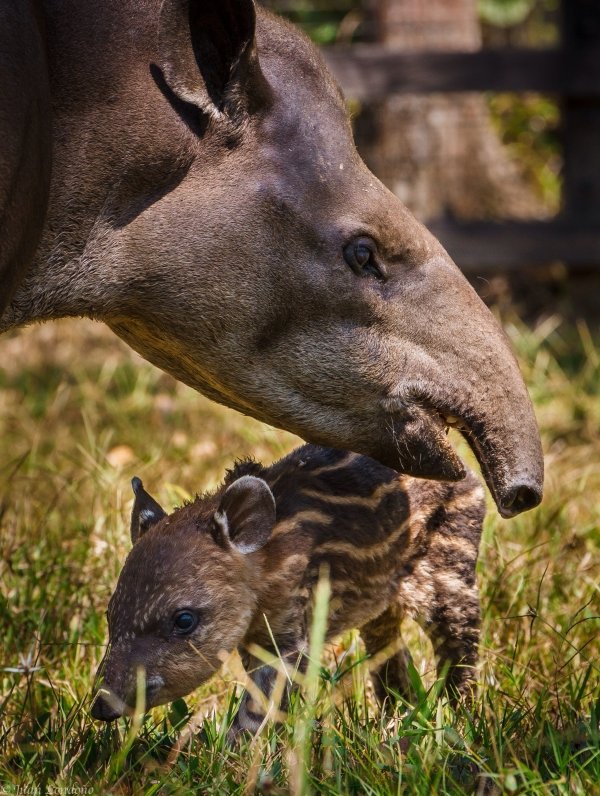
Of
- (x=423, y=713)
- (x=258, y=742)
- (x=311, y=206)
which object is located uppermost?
(x=311, y=206)

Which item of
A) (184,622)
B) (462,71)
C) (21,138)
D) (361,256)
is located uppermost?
(21,138)

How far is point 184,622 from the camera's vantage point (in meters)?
3.06

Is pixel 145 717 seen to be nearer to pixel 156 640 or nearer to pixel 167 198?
pixel 156 640

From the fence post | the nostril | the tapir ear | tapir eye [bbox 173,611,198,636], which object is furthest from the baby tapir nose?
the fence post

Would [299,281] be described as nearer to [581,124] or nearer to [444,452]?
[444,452]

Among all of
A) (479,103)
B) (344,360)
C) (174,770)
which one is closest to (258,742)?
(174,770)

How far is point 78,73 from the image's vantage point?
3086 millimetres

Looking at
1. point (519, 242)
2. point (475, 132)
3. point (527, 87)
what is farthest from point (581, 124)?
point (475, 132)

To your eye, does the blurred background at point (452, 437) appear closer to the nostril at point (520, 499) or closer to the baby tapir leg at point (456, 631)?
the baby tapir leg at point (456, 631)

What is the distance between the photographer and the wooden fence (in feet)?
26.2

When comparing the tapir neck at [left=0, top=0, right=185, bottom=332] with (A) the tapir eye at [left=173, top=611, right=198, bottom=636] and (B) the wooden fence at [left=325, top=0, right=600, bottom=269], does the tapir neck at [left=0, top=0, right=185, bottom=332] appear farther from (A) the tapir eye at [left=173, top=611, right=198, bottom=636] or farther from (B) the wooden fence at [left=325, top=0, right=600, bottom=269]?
(B) the wooden fence at [left=325, top=0, right=600, bottom=269]

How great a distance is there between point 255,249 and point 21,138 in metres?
0.65

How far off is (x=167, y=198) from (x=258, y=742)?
1.34 m

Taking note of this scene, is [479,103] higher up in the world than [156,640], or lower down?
lower down
